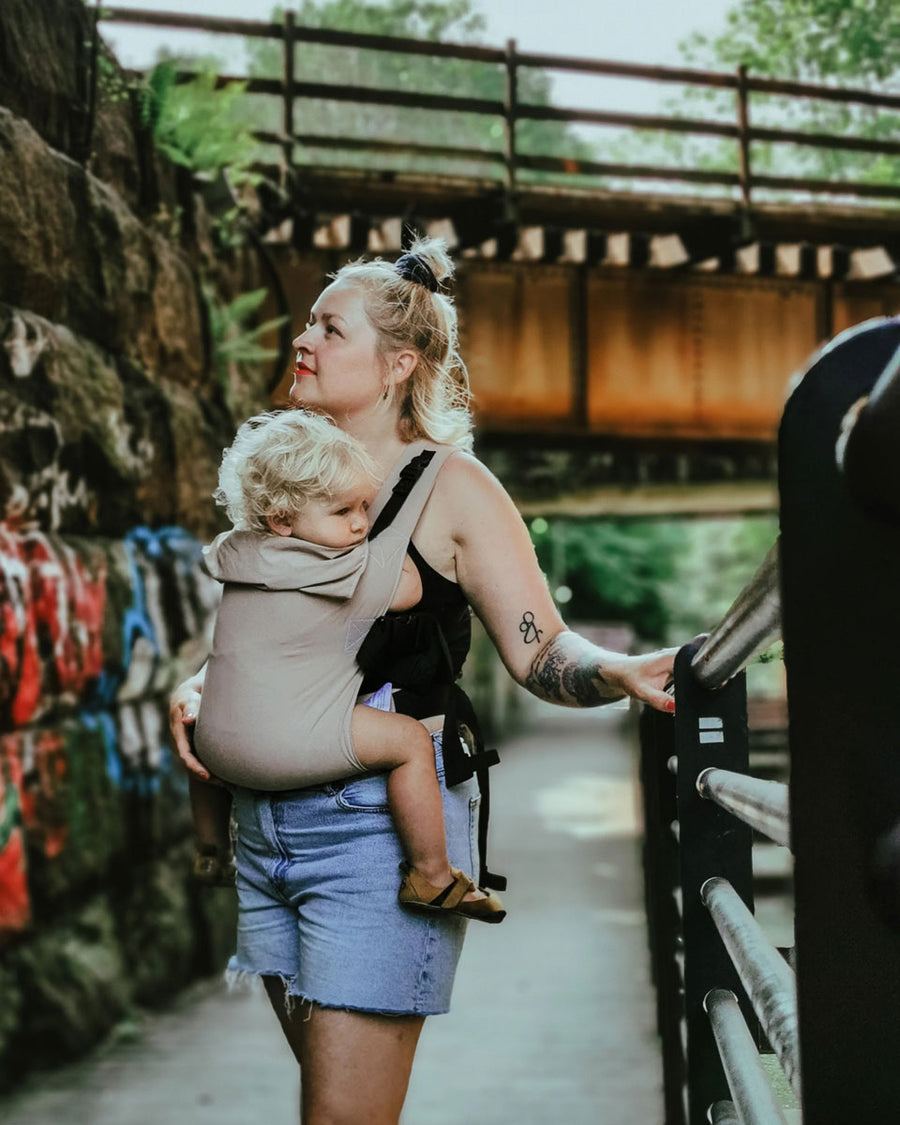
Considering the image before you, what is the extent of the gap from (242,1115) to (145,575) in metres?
2.81

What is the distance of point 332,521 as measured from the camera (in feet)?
6.92

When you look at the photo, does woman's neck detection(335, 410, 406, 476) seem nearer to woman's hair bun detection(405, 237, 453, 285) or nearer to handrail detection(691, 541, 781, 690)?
woman's hair bun detection(405, 237, 453, 285)

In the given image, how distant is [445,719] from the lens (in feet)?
7.16

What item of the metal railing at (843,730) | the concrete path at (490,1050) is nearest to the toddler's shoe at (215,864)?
the metal railing at (843,730)

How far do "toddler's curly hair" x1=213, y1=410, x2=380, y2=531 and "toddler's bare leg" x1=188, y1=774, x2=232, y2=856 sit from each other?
52 cm

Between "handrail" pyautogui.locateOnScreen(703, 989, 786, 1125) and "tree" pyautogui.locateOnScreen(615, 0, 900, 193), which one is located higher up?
"tree" pyautogui.locateOnScreen(615, 0, 900, 193)

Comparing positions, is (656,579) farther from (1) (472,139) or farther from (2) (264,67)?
(2) (264,67)

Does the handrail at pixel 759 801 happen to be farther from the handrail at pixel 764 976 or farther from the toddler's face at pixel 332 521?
the toddler's face at pixel 332 521

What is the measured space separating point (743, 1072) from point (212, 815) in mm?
1152

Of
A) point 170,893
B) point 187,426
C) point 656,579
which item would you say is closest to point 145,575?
point 187,426

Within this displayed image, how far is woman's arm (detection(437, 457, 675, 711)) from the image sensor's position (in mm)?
2176

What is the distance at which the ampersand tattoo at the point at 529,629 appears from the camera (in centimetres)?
224

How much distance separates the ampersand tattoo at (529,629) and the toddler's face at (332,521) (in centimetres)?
31

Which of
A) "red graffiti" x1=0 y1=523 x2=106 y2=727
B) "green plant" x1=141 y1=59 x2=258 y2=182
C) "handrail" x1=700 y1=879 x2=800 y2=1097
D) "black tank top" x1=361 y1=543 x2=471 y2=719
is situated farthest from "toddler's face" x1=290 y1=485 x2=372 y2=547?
"green plant" x1=141 y1=59 x2=258 y2=182
